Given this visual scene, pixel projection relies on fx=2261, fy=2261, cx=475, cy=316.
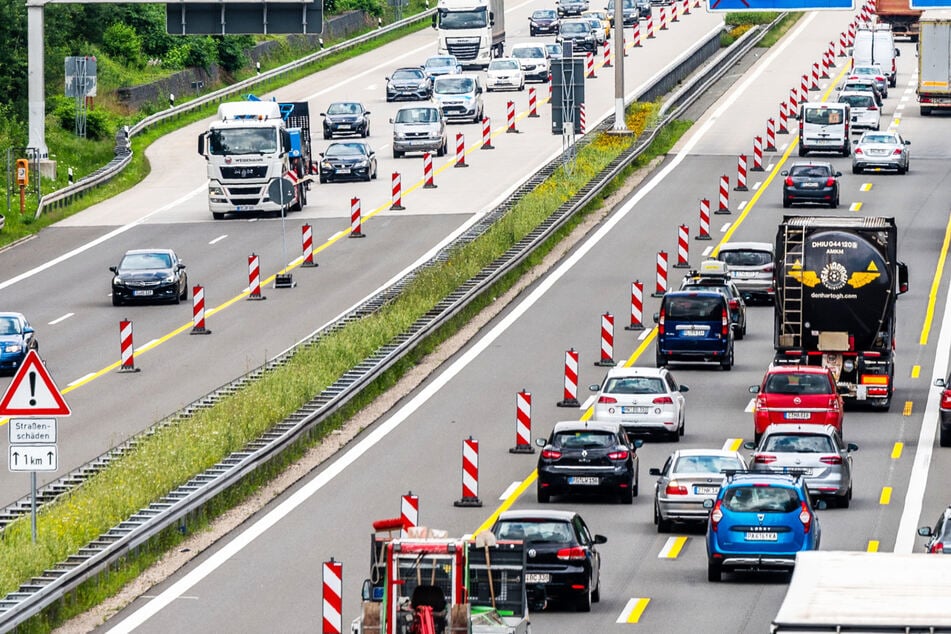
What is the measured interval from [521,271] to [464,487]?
71.2ft

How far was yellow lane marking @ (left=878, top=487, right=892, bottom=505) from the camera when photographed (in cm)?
3423

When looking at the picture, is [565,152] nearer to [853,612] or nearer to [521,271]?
[521,271]

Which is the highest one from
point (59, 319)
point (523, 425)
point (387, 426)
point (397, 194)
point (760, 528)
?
point (397, 194)

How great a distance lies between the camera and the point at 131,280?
5266 cm

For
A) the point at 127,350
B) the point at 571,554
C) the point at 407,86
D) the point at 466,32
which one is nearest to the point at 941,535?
the point at 571,554

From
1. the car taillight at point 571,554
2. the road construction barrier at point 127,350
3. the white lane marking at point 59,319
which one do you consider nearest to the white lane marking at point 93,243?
the white lane marking at point 59,319

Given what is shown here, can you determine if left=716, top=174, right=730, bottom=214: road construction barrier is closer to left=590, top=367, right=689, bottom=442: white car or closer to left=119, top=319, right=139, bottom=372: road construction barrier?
left=119, top=319, right=139, bottom=372: road construction barrier

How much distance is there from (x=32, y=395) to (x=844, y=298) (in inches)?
834

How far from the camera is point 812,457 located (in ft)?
111

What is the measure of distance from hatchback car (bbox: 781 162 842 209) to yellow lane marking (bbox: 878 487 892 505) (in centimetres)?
2948

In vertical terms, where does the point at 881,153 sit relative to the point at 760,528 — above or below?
above

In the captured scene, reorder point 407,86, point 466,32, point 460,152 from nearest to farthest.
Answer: point 460,152 → point 407,86 → point 466,32

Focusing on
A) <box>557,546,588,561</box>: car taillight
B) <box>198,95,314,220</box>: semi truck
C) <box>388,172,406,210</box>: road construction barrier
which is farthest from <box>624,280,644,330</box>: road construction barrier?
<box>557,546,588,561</box>: car taillight

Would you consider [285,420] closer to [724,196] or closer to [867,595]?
[867,595]
